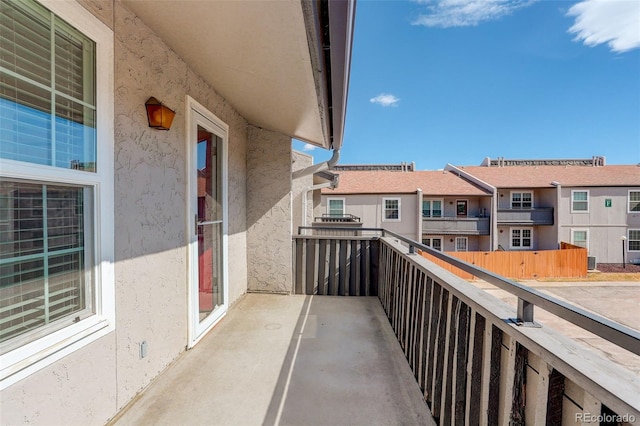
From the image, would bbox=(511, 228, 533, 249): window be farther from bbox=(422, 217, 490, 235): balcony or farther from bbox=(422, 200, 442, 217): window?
bbox=(422, 200, 442, 217): window

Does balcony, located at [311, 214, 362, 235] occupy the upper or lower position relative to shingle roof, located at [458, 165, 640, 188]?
lower

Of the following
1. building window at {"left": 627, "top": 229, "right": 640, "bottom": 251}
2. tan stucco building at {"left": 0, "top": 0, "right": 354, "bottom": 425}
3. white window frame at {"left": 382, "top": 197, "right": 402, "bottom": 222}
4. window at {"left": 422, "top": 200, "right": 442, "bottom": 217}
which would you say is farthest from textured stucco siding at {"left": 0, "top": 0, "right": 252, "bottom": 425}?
building window at {"left": 627, "top": 229, "right": 640, "bottom": 251}

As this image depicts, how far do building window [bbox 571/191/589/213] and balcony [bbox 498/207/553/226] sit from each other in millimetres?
1545

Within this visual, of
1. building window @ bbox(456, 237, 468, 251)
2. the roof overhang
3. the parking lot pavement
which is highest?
the roof overhang

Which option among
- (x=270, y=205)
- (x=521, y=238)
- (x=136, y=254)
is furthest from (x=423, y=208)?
(x=136, y=254)

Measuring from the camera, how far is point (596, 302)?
7879mm

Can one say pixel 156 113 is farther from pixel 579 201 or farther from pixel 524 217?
pixel 579 201

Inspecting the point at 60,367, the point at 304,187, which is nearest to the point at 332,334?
the point at 60,367

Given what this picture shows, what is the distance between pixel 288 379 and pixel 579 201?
19.6 m

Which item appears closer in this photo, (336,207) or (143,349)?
(143,349)

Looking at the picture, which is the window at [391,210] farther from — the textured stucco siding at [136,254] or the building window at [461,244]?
the textured stucco siding at [136,254]

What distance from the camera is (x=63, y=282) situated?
1.48 metres

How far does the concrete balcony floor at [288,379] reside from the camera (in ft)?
5.94

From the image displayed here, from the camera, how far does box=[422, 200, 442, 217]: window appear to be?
15.6 m
